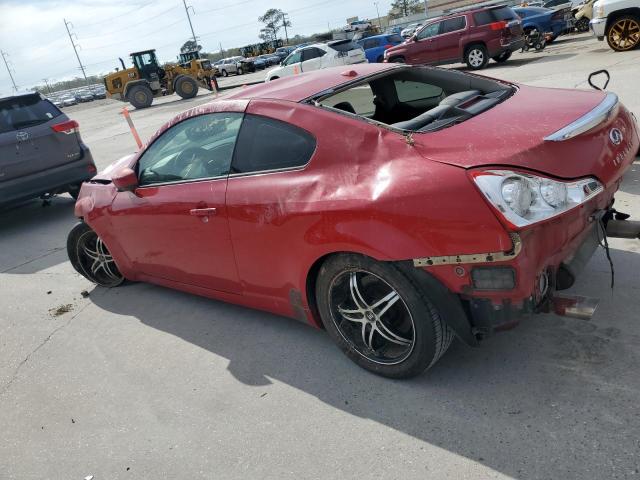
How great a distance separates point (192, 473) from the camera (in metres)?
2.55

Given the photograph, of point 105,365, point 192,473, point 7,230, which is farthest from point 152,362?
point 7,230

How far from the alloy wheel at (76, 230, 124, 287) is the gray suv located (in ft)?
10.1

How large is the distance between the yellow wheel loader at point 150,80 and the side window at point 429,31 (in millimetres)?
12982

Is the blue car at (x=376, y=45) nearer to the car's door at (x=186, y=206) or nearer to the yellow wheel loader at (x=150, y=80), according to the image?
the yellow wheel loader at (x=150, y=80)

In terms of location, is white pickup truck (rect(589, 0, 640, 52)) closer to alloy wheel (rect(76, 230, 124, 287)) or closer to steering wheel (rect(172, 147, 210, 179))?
steering wheel (rect(172, 147, 210, 179))

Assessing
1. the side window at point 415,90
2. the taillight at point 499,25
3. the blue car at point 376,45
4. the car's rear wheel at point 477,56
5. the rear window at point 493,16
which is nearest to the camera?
the side window at point 415,90

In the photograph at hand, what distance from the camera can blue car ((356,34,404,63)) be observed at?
72.4 ft

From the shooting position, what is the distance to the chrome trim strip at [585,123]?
249 centimetres

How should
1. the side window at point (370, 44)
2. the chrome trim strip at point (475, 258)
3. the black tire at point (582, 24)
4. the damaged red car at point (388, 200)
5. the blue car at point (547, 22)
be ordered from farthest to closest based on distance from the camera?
the side window at point (370, 44), the black tire at point (582, 24), the blue car at point (547, 22), the damaged red car at point (388, 200), the chrome trim strip at point (475, 258)

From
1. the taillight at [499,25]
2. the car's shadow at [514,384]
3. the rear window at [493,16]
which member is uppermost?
the rear window at [493,16]

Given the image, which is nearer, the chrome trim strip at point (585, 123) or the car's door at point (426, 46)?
the chrome trim strip at point (585, 123)

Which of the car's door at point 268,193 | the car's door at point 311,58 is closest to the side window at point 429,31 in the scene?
the car's door at point 311,58

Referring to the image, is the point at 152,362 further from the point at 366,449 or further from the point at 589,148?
the point at 589,148

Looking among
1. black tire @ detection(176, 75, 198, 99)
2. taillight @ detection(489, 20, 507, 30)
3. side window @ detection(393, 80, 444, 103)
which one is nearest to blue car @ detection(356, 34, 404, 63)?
taillight @ detection(489, 20, 507, 30)
